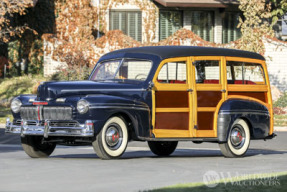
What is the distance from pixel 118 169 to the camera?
11055mm

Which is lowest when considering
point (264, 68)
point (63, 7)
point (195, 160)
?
point (195, 160)

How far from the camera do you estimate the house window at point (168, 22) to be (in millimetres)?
38156

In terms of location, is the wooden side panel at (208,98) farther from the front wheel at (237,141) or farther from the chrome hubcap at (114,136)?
the chrome hubcap at (114,136)

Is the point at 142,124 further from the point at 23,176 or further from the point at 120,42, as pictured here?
the point at 120,42

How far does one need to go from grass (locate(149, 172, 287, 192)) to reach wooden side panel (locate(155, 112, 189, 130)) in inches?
139

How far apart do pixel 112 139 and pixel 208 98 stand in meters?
2.45

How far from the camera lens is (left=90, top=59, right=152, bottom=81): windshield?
13.5m

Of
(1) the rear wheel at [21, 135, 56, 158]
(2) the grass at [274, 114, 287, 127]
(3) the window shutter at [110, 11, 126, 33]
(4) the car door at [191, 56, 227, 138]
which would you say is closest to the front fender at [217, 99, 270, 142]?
(4) the car door at [191, 56, 227, 138]

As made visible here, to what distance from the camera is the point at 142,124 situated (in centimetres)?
1295

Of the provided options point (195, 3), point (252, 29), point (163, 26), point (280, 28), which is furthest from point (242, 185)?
point (280, 28)

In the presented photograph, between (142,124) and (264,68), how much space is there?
3906 mm

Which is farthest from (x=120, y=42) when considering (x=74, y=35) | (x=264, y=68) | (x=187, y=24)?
(x=264, y=68)

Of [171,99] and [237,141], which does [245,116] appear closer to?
[237,141]

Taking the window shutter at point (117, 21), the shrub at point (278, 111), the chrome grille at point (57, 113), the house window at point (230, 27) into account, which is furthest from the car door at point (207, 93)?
the house window at point (230, 27)
